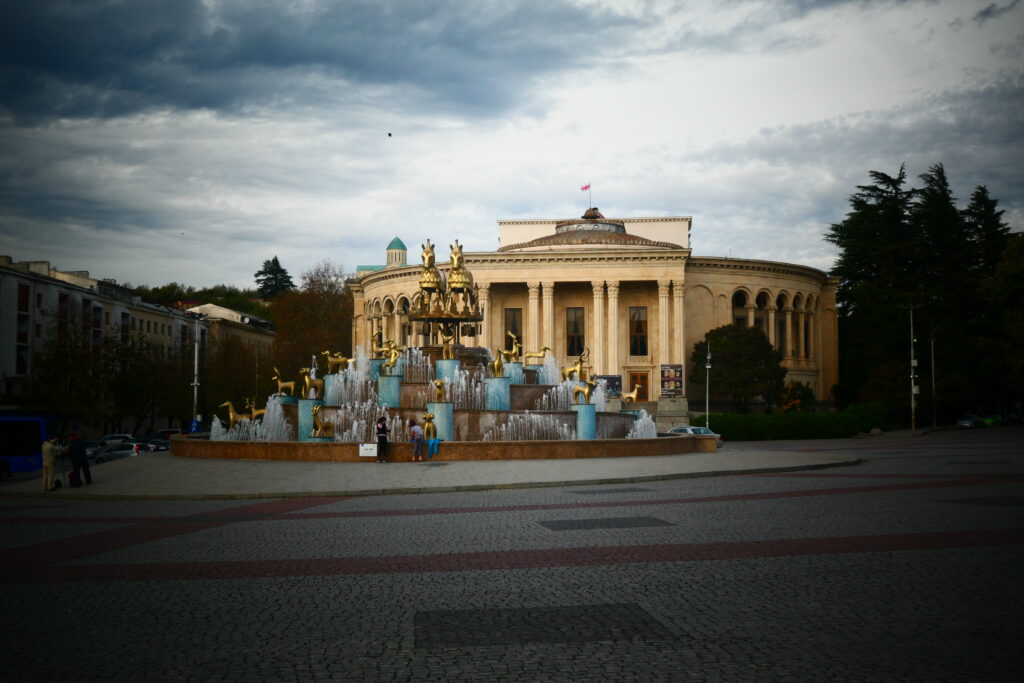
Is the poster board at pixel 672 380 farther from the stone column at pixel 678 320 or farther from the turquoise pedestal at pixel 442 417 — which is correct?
the turquoise pedestal at pixel 442 417

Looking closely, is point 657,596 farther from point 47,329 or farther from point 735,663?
point 47,329

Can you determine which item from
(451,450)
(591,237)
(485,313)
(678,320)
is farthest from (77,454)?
(591,237)

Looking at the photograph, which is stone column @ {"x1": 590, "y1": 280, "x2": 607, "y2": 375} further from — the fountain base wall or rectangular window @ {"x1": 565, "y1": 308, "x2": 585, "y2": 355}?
the fountain base wall

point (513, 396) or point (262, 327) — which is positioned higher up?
point (262, 327)

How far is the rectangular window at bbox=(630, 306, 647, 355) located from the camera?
A: 79500 millimetres

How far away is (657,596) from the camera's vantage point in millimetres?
8797

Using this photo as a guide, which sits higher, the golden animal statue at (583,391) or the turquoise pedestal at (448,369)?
the turquoise pedestal at (448,369)

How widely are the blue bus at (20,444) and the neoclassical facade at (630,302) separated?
42.6 metres

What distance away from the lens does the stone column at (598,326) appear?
76062 millimetres

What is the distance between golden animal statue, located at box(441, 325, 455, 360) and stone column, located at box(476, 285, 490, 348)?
40.6 meters

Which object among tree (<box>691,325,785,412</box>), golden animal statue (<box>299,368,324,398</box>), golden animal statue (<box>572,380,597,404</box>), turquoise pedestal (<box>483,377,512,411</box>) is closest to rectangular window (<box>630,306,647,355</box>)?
tree (<box>691,325,785,412</box>)

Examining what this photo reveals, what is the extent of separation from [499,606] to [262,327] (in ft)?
379

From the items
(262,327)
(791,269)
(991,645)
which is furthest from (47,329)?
(991,645)

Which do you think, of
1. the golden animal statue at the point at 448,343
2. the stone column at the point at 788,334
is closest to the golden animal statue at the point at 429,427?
the golden animal statue at the point at 448,343
